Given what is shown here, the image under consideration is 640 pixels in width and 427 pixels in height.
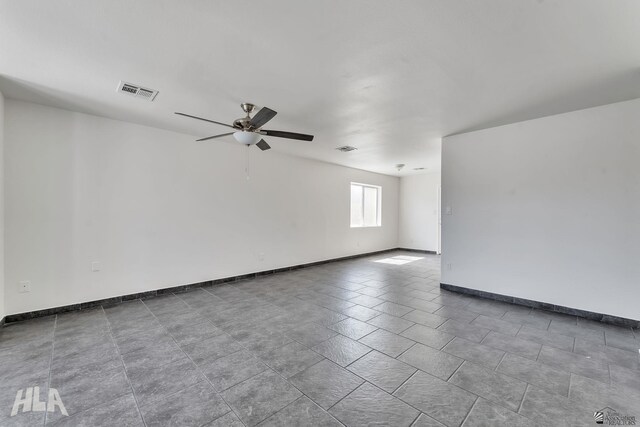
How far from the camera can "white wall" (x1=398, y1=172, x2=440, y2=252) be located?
8289 mm

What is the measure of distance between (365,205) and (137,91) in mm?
6355

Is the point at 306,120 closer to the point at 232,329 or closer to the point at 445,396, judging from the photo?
the point at 232,329

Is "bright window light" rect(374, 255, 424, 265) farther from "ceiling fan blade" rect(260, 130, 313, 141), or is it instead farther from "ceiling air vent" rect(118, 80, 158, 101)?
"ceiling air vent" rect(118, 80, 158, 101)

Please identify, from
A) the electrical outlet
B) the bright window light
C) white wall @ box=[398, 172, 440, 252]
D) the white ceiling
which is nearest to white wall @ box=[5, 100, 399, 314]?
the electrical outlet

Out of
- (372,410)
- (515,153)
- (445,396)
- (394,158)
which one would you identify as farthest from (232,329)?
(394,158)

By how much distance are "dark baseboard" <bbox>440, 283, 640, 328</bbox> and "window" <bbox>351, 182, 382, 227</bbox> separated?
3.65 m

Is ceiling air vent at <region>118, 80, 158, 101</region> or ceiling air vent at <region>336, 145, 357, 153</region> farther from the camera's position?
ceiling air vent at <region>336, 145, 357, 153</region>

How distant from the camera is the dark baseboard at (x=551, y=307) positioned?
310cm

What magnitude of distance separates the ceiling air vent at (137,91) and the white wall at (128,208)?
3.76 feet

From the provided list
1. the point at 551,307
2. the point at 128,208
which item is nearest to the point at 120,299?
the point at 128,208

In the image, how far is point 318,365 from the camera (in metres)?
2.24

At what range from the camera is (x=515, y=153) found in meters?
3.88

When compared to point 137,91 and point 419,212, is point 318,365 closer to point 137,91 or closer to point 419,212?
point 137,91

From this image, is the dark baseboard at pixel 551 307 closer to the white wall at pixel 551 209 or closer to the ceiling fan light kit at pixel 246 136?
the white wall at pixel 551 209
